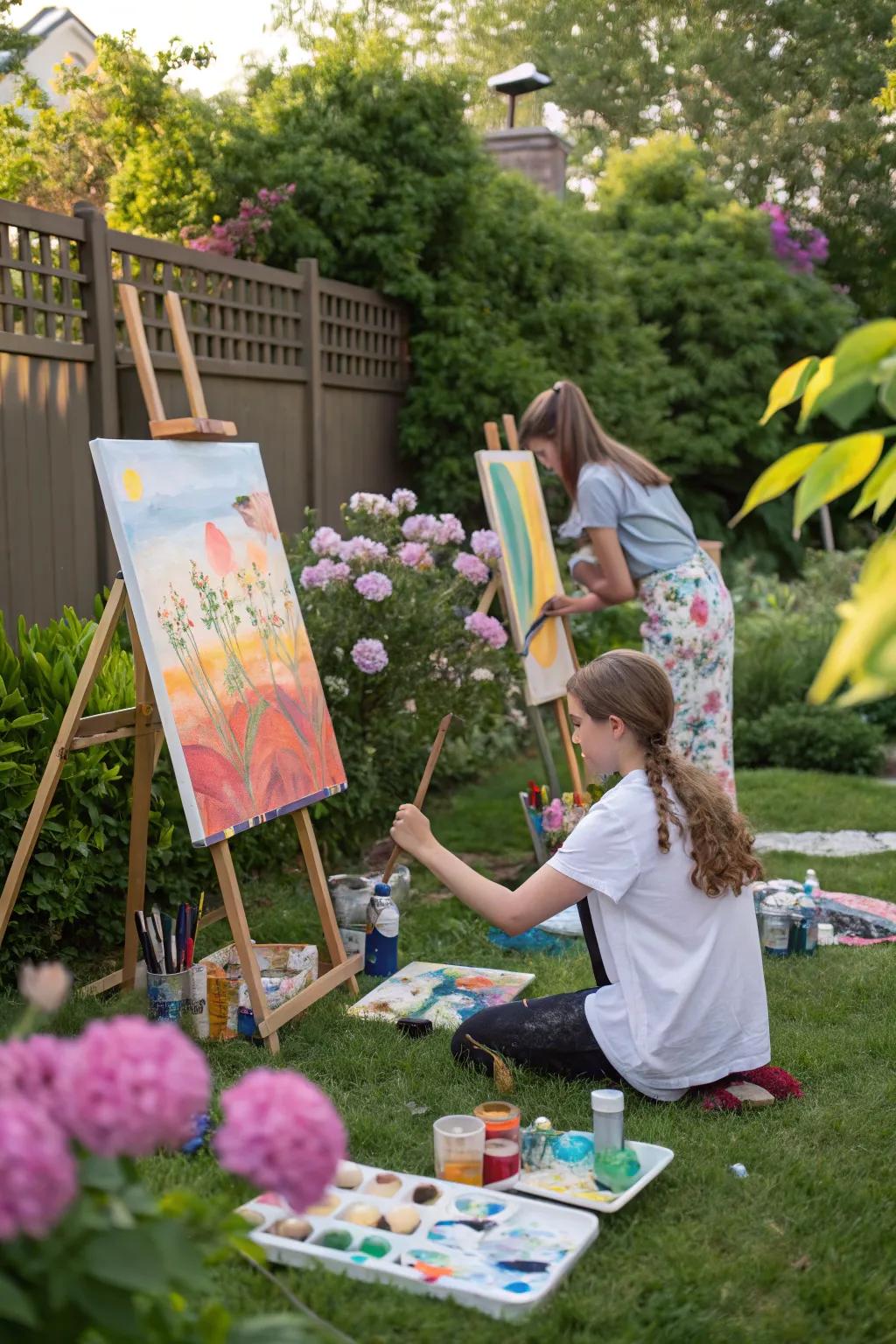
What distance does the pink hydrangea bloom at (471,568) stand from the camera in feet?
16.0

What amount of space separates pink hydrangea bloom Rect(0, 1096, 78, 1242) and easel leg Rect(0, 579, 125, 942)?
2155 mm

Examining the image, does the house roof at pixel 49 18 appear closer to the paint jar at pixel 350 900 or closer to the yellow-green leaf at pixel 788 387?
the paint jar at pixel 350 900

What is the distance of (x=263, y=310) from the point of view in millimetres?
5906

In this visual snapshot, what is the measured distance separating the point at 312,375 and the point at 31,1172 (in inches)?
217

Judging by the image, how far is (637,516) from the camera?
4.55m

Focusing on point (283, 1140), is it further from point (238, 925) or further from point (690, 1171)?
point (238, 925)

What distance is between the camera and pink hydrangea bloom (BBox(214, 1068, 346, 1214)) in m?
1.19

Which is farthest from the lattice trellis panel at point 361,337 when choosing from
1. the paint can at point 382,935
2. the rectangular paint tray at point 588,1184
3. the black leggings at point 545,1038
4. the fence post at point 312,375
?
the rectangular paint tray at point 588,1184

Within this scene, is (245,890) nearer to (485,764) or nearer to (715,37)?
(485,764)

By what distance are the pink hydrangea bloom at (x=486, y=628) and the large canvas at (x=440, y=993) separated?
132 cm

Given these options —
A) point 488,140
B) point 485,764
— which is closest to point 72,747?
point 485,764

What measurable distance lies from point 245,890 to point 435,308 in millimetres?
3797

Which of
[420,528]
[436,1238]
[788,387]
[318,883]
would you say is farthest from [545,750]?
[788,387]

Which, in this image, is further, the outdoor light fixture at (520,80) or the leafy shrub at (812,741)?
the outdoor light fixture at (520,80)
